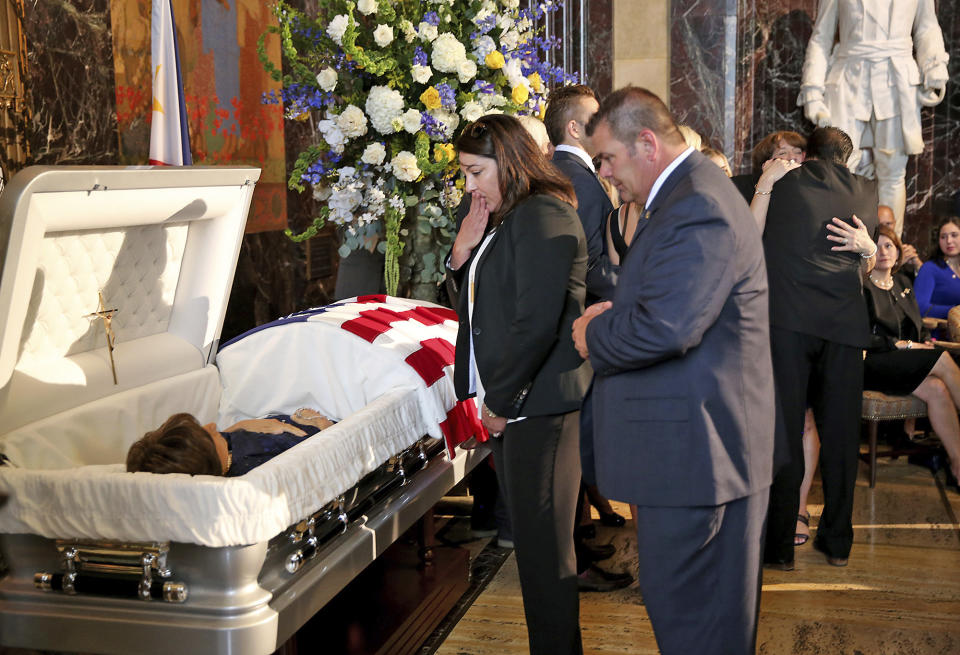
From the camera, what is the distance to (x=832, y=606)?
3611 mm

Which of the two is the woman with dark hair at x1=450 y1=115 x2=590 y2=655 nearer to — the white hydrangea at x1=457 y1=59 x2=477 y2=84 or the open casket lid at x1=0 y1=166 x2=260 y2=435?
the open casket lid at x1=0 y1=166 x2=260 y2=435

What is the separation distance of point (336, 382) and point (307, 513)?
4.10 feet

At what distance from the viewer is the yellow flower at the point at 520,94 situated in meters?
3.97

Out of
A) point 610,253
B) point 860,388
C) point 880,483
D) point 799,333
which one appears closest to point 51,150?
point 610,253

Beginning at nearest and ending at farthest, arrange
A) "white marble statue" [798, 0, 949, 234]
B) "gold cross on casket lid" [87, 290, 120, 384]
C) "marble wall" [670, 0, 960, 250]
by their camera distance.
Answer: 1. "gold cross on casket lid" [87, 290, 120, 384]
2. "white marble statue" [798, 0, 949, 234]
3. "marble wall" [670, 0, 960, 250]

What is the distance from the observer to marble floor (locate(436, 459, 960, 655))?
329 cm

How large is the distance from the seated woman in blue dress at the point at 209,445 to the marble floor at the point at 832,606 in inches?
33.9

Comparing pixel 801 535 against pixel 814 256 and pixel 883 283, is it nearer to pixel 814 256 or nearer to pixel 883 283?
pixel 814 256

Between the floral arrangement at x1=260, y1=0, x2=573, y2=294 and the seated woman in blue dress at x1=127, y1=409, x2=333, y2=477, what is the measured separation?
3.35 feet

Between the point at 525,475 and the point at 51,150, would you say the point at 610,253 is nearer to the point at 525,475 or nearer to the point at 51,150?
the point at 525,475

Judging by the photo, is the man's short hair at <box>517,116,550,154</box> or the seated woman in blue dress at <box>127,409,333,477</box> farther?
the man's short hair at <box>517,116,550,154</box>

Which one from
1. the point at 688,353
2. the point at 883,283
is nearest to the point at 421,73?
the point at 688,353

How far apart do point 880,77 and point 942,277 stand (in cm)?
139

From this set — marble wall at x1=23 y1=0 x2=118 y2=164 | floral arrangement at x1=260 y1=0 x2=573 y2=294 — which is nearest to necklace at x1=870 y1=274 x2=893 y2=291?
floral arrangement at x1=260 y1=0 x2=573 y2=294
